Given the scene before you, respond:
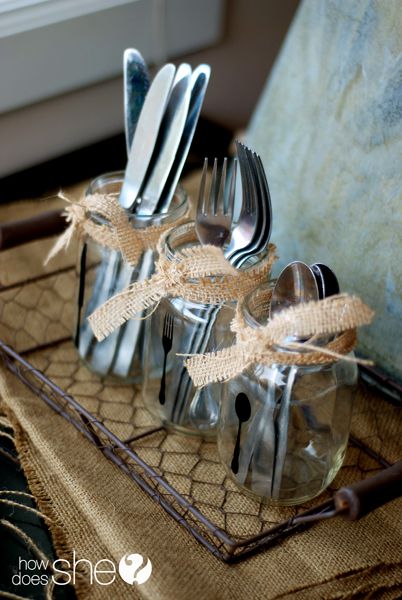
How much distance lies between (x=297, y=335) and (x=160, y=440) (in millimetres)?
155

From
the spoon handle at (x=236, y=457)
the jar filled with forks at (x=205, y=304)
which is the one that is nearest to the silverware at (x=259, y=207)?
the jar filled with forks at (x=205, y=304)

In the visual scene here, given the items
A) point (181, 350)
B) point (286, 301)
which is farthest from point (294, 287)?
point (181, 350)

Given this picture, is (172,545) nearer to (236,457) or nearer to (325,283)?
(236,457)

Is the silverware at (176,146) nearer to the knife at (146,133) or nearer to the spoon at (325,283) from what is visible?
the knife at (146,133)

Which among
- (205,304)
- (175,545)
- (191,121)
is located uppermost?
(191,121)

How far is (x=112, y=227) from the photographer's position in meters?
0.55

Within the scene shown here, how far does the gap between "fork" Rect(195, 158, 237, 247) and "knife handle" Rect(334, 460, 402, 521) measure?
182 millimetres

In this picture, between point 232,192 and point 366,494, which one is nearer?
point 366,494

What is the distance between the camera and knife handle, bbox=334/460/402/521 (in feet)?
1.29

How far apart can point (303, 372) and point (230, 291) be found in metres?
0.06

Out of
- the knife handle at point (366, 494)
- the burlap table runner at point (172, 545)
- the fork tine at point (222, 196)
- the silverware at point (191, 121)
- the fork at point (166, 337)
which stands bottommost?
the burlap table runner at point (172, 545)

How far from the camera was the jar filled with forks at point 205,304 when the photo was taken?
0.48 metres

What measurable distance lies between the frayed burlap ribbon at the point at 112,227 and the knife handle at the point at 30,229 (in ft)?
0.11

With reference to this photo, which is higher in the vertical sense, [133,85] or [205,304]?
[133,85]
